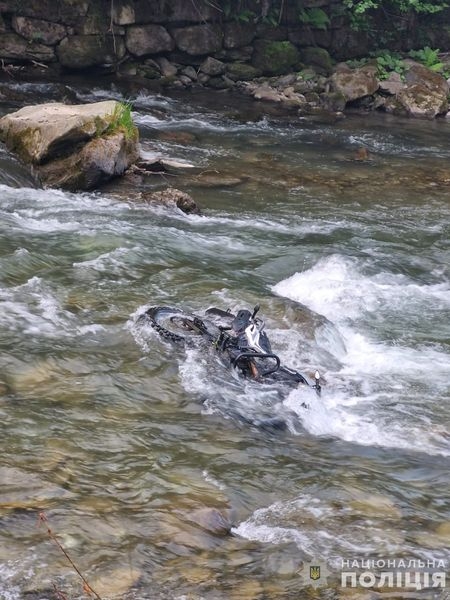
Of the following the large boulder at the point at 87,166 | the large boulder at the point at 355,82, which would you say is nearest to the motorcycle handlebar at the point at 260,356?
the large boulder at the point at 87,166

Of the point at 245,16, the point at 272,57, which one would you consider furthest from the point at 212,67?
the point at 272,57

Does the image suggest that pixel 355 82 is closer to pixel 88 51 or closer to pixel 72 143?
pixel 88 51

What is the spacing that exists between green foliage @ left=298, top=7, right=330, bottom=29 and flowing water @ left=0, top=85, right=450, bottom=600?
11257 mm

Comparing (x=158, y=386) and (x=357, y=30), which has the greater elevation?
(x=357, y=30)

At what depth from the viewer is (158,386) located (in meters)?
5.77

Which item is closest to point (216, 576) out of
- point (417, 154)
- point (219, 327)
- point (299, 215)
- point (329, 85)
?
point (219, 327)

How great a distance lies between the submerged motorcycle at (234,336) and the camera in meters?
5.70

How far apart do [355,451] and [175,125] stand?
38.5 ft

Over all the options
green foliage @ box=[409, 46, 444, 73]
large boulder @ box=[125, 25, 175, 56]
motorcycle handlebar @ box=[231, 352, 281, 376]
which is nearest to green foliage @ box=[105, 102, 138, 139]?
motorcycle handlebar @ box=[231, 352, 281, 376]

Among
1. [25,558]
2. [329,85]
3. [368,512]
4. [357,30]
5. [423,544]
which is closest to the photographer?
[25,558]

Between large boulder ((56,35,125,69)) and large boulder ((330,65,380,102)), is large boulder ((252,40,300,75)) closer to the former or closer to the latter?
large boulder ((330,65,380,102))

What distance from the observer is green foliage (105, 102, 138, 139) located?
37.4ft

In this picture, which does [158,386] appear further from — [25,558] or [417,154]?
[417,154]

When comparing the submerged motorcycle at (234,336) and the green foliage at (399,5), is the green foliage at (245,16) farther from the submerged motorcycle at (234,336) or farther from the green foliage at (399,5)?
the submerged motorcycle at (234,336)
